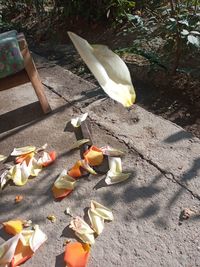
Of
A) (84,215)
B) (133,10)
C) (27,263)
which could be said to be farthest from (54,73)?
(27,263)

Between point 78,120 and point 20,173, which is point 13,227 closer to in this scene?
point 20,173

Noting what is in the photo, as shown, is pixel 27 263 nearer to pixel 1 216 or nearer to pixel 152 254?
pixel 1 216

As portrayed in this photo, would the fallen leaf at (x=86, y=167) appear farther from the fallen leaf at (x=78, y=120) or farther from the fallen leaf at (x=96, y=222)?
the fallen leaf at (x=78, y=120)

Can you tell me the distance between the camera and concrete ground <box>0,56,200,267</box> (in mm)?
2010

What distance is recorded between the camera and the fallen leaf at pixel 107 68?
62 centimetres

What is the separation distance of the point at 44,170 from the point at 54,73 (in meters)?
1.72

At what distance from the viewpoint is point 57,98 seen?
3629mm

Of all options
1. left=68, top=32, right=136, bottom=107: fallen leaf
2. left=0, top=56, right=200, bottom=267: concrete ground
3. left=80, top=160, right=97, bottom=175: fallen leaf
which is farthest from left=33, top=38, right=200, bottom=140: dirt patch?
left=68, top=32, right=136, bottom=107: fallen leaf

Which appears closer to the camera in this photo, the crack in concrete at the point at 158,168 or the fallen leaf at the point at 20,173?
the crack in concrete at the point at 158,168

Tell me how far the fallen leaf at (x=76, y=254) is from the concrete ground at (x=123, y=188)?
5 cm

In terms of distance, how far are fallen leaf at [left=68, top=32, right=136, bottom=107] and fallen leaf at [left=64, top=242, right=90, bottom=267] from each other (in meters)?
1.49

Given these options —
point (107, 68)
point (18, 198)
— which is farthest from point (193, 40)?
point (107, 68)

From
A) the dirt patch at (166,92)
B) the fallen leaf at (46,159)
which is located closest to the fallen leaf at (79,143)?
the fallen leaf at (46,159)

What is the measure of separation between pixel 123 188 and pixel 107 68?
6.00 ft
